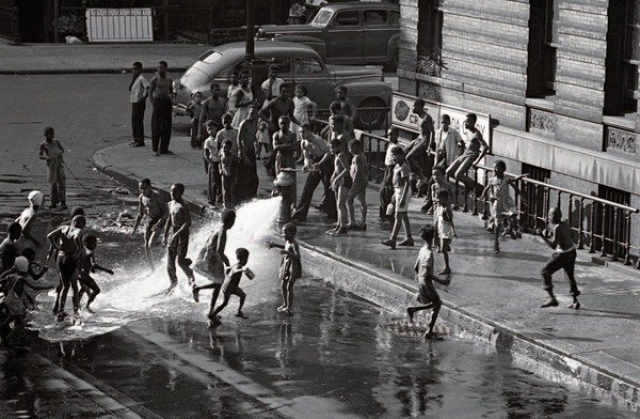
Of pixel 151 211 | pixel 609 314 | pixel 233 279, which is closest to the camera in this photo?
pixel 609 314

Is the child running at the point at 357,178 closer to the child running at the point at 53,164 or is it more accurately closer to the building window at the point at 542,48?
the building window at the point at 542,48

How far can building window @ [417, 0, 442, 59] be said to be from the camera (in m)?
26.0

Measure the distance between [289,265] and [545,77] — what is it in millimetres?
7249

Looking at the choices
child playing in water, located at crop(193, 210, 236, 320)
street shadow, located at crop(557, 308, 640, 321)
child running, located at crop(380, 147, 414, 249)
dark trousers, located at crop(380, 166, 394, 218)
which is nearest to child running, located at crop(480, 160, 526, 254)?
child running, located at crop(380, 147, 414, 249)

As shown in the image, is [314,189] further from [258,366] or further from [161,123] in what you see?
[258,366]

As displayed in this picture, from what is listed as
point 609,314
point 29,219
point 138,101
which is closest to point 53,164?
point 29,219

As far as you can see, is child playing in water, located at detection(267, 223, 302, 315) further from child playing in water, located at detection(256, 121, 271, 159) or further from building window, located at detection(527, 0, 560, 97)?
child playing in water, located at detection(256, 121, 271, 159)

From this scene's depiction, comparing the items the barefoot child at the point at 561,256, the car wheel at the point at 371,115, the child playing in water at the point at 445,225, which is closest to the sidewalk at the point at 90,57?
the car wheel at the point at 371,115

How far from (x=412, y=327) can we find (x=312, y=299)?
6.25ft

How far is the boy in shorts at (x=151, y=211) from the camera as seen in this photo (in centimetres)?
1878

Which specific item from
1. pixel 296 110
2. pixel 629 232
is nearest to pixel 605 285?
pixel 629 232

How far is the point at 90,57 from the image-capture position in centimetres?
4047

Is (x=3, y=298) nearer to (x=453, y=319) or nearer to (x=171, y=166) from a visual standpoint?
(x=453, y=319)

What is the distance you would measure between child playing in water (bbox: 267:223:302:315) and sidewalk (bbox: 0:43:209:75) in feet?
71.0
